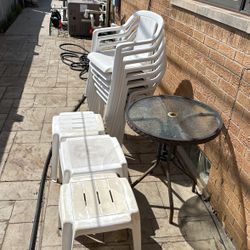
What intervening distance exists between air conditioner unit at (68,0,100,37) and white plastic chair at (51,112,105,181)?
5203mm

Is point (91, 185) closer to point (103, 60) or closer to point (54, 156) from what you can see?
point (54, 156)

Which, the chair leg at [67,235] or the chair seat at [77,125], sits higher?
the chair seat at [77,125]

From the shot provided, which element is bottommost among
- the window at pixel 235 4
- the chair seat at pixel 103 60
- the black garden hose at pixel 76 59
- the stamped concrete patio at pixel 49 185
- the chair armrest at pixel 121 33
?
the stamped concrete patio at pixel 49 185

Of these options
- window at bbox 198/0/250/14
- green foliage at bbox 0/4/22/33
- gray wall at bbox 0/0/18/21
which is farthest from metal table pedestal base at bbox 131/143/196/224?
gray wall at bbox 0/0/18/21

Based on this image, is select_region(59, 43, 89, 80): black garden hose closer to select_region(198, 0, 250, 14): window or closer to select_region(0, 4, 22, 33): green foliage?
select_region(0, 4, 22, 33): green foliage

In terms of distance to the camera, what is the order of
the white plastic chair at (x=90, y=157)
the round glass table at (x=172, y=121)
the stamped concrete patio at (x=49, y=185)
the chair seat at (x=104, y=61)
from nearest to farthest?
the round glass table at (x=172, y=121), the white plastic chair at (x=90, y=157), the stamped concrete patio at (x=49, y=185), the chair seat at (x=104, y=61)

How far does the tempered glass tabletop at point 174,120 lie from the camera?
79.5 inches

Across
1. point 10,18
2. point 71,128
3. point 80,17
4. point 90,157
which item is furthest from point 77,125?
point 10,18

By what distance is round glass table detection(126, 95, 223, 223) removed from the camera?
200 cm

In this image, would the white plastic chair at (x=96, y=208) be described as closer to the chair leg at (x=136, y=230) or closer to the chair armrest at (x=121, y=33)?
the chair leg at (x=136, y=230)

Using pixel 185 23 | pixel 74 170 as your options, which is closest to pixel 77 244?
pixel 74 170

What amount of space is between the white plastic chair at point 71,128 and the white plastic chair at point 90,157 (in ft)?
0.45

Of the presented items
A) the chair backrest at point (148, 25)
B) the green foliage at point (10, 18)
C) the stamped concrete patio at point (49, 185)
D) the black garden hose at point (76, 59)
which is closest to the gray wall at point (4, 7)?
the green foliage at point (10, 18)

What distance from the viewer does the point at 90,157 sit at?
2.23m
